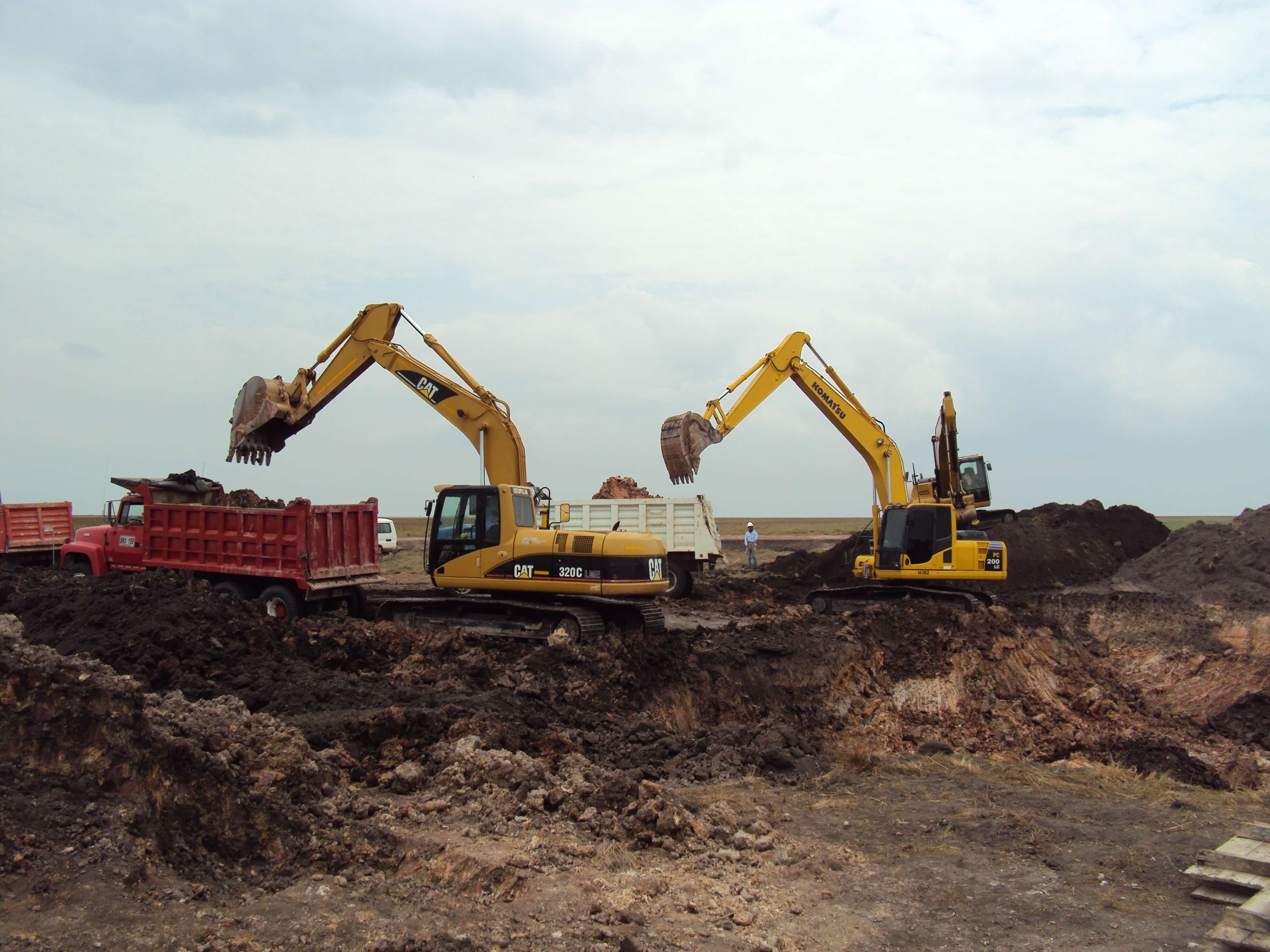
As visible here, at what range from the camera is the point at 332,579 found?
15.3m

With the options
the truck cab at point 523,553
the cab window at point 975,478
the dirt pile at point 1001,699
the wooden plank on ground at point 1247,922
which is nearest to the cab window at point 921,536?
the dirt pile at point 1001,699

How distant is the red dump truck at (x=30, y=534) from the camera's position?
20750mm

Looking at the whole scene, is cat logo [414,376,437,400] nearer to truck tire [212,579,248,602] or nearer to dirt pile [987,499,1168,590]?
truck tire [212,579,248,602]

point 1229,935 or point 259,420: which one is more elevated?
point 259,420

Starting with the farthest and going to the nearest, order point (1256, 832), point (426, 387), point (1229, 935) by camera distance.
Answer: point (426, 387), point (1256, 832), point (1229, 935)

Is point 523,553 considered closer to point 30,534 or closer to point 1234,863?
point 1234,863

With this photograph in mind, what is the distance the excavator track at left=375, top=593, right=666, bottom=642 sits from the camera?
12.9m

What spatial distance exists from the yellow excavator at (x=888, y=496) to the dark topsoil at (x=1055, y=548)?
329cm

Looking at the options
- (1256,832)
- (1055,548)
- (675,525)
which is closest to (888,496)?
(675,525)

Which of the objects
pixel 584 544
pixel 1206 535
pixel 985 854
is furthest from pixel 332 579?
pixel 1206 535

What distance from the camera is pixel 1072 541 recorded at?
2641 cm

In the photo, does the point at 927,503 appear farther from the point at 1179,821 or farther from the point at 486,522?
the point at 1179,821

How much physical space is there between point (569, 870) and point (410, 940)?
1351 millimetres

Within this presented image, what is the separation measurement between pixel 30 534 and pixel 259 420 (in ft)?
31.1
